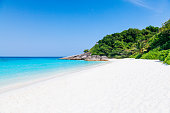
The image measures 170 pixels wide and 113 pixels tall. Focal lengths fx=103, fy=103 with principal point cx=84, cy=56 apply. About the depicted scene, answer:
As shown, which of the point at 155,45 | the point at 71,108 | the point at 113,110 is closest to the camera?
the point at 113,110

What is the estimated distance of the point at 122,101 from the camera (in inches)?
118

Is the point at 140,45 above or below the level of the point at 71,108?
above

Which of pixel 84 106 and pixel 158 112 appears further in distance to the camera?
pixel 84 106

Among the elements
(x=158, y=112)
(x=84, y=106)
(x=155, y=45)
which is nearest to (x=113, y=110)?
(x=84, y=106)

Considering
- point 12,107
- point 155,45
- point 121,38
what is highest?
point 121,38

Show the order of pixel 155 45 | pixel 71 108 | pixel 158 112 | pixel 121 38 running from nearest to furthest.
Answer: pixel 158 112
pixel 71 108
pixel 155 45
pixel 121 38

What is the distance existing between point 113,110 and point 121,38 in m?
61.4

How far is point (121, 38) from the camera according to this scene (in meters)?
59.3

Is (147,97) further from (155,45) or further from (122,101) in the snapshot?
(155,45)

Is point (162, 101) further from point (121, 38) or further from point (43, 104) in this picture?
point (121, 38)

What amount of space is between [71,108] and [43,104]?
0.96 metres

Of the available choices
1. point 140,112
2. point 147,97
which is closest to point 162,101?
point 147,97

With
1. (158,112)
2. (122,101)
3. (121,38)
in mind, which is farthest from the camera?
(121,38)

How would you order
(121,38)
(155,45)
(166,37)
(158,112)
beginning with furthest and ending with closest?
(121,38), (155,45), (166,37), (158,112)
